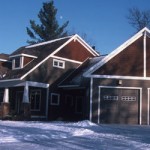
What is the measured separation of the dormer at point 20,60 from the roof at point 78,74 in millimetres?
3479

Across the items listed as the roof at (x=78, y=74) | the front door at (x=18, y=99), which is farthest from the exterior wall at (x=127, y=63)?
the front door at (x=18, y=99)

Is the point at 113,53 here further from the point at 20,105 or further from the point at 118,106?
the point at 20,105

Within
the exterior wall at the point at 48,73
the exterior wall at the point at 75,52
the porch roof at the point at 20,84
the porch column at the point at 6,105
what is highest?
the exterior wall at the point at 75,52

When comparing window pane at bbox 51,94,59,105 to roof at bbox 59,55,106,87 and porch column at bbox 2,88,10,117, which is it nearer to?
roof at bbox 59,55,106,87

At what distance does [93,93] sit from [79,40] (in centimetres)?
955

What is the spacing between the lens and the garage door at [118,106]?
78.7 feet

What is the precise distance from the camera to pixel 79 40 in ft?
106

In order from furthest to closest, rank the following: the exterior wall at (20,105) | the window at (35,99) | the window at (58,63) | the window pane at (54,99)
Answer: the window at (58,63)
the window pane at (54,99)
the window at (35,99)
the exterior wall at (20,105)

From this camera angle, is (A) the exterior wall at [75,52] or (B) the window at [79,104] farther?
(A) the exterior wall at [75,52]

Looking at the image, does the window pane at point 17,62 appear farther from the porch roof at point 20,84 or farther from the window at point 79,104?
the window at point 79,104

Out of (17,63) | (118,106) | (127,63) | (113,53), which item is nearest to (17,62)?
(17,63)

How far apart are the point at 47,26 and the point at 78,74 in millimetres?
27395

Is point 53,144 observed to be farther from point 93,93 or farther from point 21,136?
point 93,93

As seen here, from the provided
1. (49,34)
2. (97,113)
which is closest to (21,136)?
(97,113)
